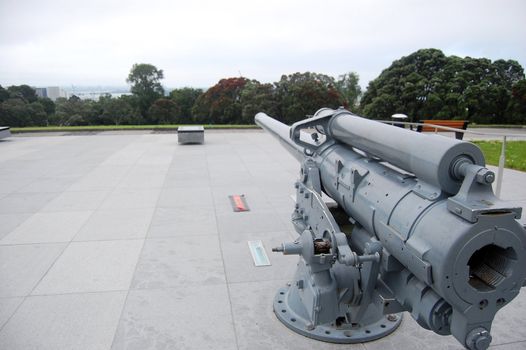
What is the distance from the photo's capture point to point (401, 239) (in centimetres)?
198

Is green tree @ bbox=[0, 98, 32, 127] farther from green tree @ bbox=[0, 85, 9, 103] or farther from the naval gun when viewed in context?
the naval gun

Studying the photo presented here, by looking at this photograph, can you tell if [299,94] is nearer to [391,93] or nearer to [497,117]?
[391,93]

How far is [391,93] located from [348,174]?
21.9m

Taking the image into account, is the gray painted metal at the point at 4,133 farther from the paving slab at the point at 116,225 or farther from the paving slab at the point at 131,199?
the paving slab at the point at 116,225

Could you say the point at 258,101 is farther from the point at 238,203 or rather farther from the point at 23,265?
the point at 23,265

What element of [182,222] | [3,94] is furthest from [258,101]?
[182,222]

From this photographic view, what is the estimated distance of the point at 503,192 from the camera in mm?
7301

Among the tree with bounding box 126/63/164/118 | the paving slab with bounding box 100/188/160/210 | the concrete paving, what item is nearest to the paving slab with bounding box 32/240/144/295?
the concrete paving

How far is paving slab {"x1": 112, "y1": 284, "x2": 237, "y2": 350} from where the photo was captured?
10.4 ft

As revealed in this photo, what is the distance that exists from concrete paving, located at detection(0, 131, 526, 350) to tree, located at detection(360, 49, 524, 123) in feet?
47.8

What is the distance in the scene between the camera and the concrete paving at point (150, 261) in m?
3.27

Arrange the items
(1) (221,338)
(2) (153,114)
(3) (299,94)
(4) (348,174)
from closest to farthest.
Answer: (4) (348,174)
(1) (221,338)
(3) (299,94)
(2) (153,114)

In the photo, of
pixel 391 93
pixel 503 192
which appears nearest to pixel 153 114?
pixel 391 93

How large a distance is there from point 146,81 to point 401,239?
35.3 meters
